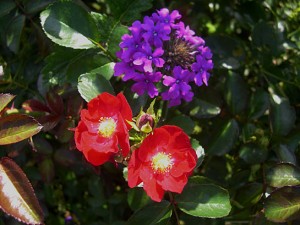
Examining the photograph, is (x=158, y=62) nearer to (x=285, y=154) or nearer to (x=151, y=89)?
(x=151, y=89)

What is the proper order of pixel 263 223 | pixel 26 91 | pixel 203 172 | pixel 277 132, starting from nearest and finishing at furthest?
pixel 263 223
pixel 277 132
pixel 26 91
pixel 203 172

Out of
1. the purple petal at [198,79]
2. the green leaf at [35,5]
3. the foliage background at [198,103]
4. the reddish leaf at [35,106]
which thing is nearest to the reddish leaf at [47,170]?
the foliage background at [198,103]

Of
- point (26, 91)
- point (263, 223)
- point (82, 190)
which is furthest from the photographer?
point (82, 190)

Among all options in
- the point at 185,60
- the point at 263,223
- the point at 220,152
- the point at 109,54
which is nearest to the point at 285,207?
the point at 263,223

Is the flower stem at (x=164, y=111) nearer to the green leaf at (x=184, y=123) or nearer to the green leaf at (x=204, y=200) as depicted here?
the green leaf at (x=184, y=123)

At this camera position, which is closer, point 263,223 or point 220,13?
point 263,223

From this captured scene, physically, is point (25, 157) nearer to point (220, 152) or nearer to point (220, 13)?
point (220, 152)

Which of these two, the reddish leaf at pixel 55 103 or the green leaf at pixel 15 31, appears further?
the green leaf at pixel 15 31
